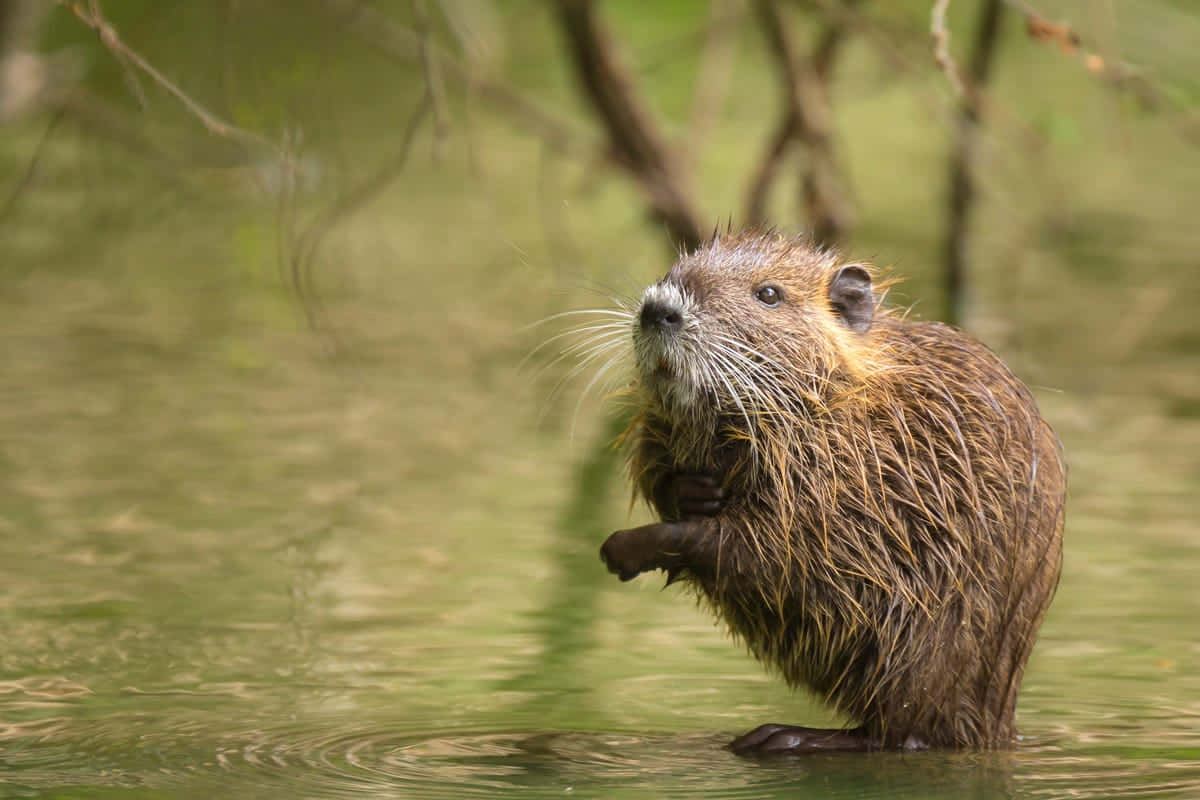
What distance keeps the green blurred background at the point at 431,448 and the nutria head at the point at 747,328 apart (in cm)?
25

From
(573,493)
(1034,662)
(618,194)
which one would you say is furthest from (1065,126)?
(618,194)

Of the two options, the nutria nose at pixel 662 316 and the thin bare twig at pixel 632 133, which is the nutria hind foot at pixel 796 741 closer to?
the nutria nose at pixel 662 316

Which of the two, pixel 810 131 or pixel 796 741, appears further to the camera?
pixel 810 131

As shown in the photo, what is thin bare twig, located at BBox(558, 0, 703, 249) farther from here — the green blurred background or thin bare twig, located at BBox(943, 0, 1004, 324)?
thin bare twig, located at BBox(943, 0, 1004, 324)

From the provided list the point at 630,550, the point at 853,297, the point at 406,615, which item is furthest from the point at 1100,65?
the point at 406,615

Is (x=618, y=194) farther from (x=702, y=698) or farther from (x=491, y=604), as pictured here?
(x=702, y=698)

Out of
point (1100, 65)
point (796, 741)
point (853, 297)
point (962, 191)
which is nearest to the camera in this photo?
point (796, 741)

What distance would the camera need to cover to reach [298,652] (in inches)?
169

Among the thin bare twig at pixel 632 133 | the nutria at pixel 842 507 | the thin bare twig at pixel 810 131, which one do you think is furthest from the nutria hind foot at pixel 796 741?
the thin bare twig at pixel 632 133

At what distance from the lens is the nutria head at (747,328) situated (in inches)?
138

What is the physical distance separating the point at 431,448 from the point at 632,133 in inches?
66.7

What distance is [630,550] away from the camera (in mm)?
3463

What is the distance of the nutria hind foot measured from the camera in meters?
3.55

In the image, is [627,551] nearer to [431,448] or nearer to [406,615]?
[406,615]
